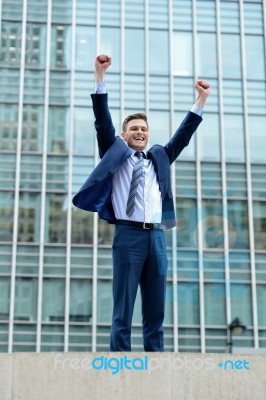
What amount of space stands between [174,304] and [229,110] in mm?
8446

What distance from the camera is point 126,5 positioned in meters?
30.9

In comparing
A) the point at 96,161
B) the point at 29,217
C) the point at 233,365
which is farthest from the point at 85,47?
the point at 233,365

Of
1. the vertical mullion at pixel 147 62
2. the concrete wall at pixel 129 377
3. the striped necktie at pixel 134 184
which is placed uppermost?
the vertical mullion at pixel 147 62

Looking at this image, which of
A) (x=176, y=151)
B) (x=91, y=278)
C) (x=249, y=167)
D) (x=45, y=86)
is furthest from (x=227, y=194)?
(x=176, y=151)

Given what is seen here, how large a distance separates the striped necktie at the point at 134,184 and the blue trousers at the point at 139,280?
0.18 meters

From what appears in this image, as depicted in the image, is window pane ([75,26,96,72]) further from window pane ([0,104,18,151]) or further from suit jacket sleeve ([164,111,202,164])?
suit jacket sleeve ([164,111,202,164])

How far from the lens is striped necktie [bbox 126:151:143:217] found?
22.2 feet

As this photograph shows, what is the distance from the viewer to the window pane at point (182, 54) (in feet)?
100.0

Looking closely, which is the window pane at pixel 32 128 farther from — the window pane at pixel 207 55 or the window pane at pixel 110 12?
the window pane at pixel 207 55

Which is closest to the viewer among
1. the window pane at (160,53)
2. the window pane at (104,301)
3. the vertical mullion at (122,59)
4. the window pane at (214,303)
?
the window pane at (104,301)

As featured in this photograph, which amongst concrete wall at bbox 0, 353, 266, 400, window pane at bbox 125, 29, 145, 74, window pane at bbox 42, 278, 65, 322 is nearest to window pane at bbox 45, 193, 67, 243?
window pane at bbox 42, 278, 65, 322

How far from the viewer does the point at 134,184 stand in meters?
6.88

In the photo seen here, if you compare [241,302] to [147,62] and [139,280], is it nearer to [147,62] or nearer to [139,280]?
[147,62]

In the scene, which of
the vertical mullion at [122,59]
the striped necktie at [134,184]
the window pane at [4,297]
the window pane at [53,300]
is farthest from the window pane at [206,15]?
the striped necktie at [134,184]
